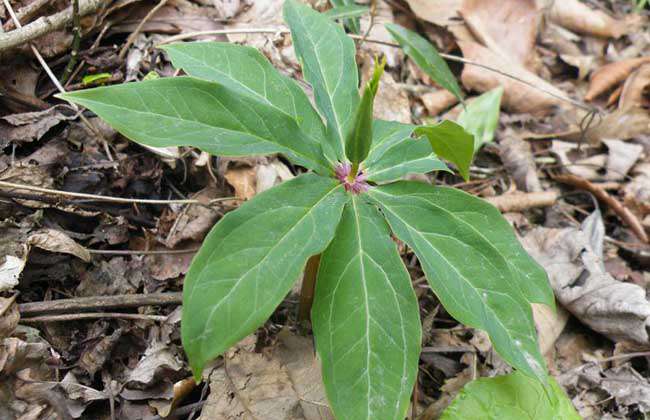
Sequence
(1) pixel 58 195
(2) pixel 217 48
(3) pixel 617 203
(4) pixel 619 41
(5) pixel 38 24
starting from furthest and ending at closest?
(4) pixel 619 41 < (3) pixel 617 203 < (5) pixel 38 24 < (1) pixel 58 195 < (2) pixel 217 48

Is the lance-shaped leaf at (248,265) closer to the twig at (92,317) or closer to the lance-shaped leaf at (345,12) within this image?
the twig at (92,317)

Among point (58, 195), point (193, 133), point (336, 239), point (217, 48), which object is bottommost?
point (58, 195)

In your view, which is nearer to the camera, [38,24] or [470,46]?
[38,24]

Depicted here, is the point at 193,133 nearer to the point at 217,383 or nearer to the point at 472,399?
the point at 217,383

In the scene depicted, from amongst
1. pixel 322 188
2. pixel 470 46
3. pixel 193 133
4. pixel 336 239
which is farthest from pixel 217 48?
pixel 470 46

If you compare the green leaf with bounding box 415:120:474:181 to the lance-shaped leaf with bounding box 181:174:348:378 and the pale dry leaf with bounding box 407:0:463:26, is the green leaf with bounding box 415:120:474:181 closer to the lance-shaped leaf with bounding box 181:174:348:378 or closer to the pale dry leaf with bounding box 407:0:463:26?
the lance-shaped leaf with bounding box 181:174:348:378

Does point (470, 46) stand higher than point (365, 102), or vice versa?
point (365, 102)

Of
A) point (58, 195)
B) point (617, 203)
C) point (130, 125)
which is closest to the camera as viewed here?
point (130, 125)

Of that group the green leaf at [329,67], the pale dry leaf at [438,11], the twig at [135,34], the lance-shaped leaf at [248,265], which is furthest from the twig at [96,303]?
the pale dry leaf at [438,11]
